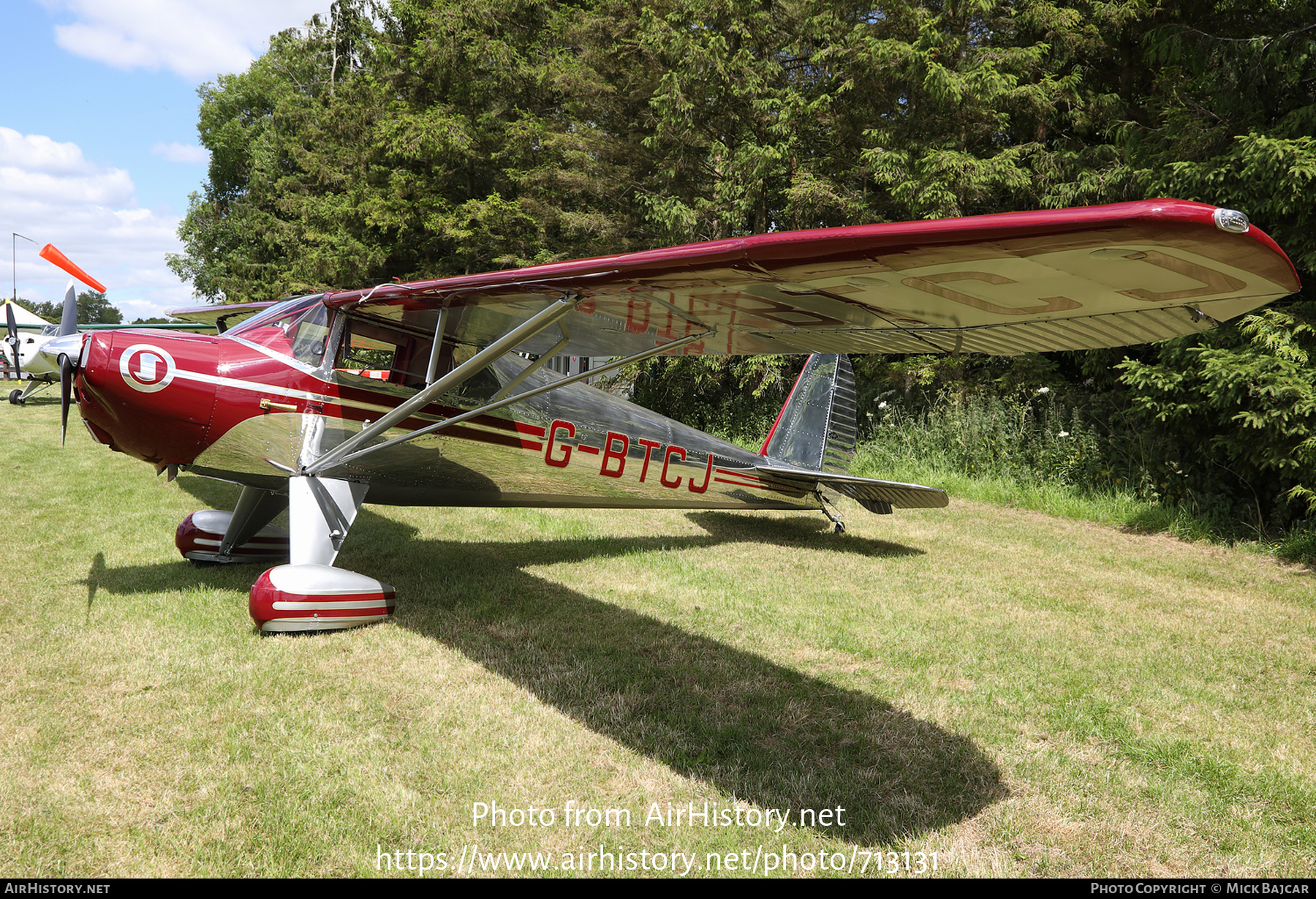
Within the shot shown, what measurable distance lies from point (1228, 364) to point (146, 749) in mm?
8697

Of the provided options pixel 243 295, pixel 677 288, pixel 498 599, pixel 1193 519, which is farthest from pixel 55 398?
pixel 1193 519

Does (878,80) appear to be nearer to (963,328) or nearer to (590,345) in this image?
(590,345)

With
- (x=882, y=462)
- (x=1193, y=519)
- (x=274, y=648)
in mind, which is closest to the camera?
(x=274, y=648)

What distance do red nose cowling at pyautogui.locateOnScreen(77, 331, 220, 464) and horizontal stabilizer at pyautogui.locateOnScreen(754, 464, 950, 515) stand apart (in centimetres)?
458

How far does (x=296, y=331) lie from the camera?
4691 millimetres

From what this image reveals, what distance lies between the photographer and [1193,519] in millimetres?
7406

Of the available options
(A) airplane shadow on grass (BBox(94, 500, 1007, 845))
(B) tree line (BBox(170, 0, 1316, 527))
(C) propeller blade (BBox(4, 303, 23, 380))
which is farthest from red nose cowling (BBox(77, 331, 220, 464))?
(B) tree line (BBox(170, 0, 1316, 527))

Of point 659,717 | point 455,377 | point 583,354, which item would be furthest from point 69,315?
point 659,717

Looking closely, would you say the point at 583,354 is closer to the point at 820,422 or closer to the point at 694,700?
the point at 694,700

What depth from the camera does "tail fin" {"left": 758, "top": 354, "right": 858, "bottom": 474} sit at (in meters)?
7.22

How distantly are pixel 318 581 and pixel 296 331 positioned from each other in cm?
172

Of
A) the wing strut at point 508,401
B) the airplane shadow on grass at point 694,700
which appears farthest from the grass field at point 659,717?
the wing strut at point 508,401

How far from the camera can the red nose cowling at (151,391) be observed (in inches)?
156

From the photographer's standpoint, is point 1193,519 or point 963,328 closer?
point 963,328
